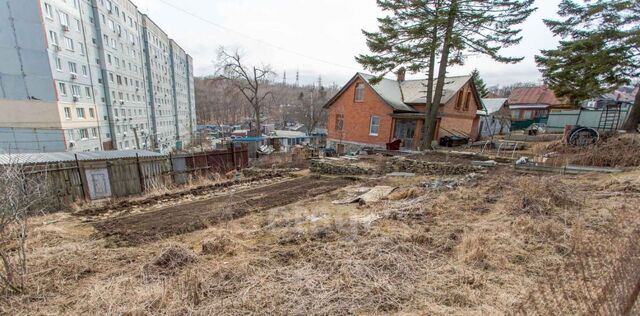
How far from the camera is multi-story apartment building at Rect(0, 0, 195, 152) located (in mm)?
23531

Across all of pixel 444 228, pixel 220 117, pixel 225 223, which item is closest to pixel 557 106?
pixel 444 228

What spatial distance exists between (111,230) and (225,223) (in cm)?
298

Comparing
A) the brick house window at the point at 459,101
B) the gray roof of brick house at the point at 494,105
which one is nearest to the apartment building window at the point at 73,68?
the brick house window at the point at 459,101

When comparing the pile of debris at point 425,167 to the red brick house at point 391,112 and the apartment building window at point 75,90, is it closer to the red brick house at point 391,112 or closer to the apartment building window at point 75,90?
the red brick house at point 391,112

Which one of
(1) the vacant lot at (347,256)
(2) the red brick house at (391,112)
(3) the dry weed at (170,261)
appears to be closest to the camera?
(1) the vacant lot at (347,256)

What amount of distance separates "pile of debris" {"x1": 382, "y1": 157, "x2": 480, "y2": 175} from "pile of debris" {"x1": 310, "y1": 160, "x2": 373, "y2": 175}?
1102mm

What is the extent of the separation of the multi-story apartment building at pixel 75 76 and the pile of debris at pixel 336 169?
1635cm

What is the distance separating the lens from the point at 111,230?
22.0 ft

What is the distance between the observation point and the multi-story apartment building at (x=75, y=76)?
23531 millimetres

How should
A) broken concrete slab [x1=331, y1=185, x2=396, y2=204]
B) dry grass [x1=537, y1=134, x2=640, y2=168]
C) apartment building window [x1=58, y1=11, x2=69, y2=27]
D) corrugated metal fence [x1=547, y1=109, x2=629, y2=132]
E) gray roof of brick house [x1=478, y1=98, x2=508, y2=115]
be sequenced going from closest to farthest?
broken concrete slab [x1=331, y1=185, x2=396, y2=204]
dry grass [x1=537, y1=134, x2=640, y2=168]
corrugated metal fence [x1=547, y1=109, x2=629, y2=132]
apartment building window [x1=58, y1=11, x2=69, y2=27]
gray roof of brick house [x1=478, y1=98, x2=508, y2=115]

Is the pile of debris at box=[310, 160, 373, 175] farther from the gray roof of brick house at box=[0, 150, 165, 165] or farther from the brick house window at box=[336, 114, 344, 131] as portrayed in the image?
the brick house window at box=[336, 114, 344, 131]

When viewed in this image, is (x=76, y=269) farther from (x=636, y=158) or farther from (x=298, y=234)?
(x=636, y=158)

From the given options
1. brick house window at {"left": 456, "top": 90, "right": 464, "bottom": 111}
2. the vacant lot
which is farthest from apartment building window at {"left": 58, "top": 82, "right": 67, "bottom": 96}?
brick house window at {"left": 456, "top": 90, "right": 464, "bottom": 111}

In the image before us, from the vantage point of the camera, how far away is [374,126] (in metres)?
23.5
